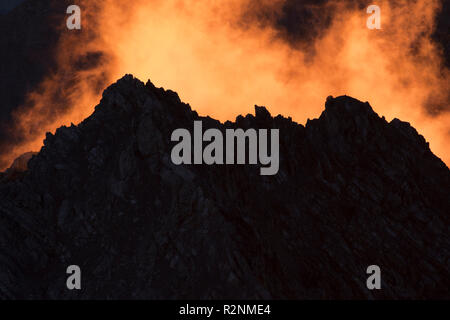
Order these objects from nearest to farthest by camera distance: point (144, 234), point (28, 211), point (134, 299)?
point (134, 299) < point (144, 234) < point (28, 211)

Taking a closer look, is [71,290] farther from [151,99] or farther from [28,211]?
[151,99]

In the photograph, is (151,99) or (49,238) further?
(151,99)

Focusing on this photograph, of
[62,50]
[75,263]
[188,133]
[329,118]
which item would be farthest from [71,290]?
[62,50]

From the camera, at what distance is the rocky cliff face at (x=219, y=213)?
5775 centimetres

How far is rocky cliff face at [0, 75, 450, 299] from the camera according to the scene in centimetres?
5775

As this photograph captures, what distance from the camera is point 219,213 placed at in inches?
2301

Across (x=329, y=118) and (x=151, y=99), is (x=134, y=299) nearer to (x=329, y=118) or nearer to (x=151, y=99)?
(x=151, y=99)

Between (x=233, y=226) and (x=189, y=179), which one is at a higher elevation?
(x=189, y=179)

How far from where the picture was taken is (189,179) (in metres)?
61.0

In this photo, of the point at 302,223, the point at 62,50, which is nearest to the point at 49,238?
the point at 302,223

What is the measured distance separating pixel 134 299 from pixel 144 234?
643cm

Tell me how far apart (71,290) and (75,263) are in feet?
9.40

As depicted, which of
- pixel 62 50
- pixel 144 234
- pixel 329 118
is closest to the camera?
pixel 144 234

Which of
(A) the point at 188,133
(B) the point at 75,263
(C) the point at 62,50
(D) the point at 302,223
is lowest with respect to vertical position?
(B) the point at 75,263
